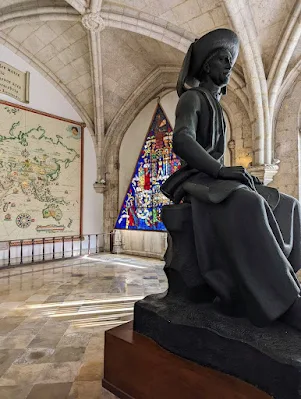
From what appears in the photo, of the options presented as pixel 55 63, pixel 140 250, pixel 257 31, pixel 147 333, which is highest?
pixel 55 63

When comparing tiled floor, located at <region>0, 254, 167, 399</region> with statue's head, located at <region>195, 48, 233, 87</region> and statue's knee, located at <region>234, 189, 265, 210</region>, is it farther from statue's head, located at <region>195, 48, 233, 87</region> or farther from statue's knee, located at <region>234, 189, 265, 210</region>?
statue's head, located at <region>195, 48, 233, 87</region>

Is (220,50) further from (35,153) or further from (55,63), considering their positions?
(55,63)

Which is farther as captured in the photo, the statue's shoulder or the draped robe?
the statue's shoulder

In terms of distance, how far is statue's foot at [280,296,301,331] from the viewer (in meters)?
1.07

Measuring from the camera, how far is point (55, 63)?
22.9 ft

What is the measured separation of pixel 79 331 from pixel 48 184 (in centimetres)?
509

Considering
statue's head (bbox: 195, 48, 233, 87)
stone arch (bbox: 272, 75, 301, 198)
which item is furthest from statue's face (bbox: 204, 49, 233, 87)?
stone arch (bbox: 272, 75, 301, 198)

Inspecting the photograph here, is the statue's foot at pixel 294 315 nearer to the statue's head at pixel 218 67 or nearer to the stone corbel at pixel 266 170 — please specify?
the statue's head at pixel 218 67

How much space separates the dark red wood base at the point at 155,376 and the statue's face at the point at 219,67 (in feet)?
4.97

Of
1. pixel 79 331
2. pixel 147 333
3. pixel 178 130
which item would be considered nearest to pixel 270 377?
pixel 147 333

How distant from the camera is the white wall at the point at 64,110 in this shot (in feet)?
21.6

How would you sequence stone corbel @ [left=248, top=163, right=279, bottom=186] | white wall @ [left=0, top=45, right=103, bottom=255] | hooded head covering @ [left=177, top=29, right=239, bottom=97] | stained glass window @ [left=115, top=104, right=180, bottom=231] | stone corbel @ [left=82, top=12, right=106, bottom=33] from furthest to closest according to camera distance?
stained glass window @ [left=115, top=104, right=180, bottom=231] < white wall @ [left=0, top=45, right=103, bottom=255] < stone corbel @ [left=82, top=12, right=106, bottom=33] < stone corbel @ [left=248, top=163, right=279, bottom=186] < hooded head covering @ [left=177, top=29, right=239, bottom=97]

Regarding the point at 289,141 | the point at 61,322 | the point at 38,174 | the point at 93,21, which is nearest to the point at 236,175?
the point at 61,322

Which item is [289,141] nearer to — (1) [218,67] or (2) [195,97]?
(1) [218,67]
